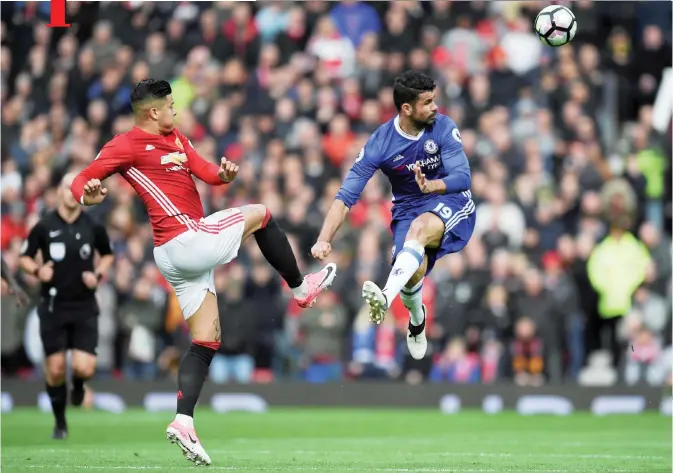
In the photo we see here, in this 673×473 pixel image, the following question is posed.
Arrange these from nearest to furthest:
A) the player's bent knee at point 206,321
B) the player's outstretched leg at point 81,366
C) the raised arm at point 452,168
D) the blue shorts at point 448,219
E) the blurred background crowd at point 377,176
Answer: the player's bent knee at point 206,321, the raised arm at point 452,168, the blue shorts at point 448,219, the player's outstretched leg at point 81,366, the blurred background crowd at point 377,176

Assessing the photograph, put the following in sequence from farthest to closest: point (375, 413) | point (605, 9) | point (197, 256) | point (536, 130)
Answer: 1. point (605, 9)
2. point (536, 130)
3. point (375, 413)
4. point (197, 256)

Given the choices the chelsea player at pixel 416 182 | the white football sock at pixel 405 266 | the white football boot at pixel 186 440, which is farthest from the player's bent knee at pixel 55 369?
the white football sock at pixel 405 266

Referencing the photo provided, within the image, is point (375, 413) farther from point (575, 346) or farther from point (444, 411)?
point (575, 346)

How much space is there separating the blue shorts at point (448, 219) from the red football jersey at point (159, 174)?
2.25 meters

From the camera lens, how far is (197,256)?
11406mm

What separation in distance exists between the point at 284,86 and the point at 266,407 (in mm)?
5862

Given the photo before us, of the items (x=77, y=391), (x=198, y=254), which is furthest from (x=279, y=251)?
(x=77, y=391)

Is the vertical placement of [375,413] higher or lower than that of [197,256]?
lower

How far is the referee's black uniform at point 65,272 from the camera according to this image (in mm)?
15625

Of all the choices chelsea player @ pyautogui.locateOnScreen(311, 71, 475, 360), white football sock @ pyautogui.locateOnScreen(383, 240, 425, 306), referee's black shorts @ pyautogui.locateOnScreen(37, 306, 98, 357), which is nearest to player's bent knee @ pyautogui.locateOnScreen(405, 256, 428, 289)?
chelsea player @ pyautogui.locateOnScreen(311, 71, 475, 360)

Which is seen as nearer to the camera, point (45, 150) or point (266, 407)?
point (266, 407)

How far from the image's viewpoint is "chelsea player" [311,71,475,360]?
Answer: 12305 mm

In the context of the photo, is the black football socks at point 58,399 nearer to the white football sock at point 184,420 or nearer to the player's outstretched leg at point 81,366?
the player's outstretched leg at point 81,366

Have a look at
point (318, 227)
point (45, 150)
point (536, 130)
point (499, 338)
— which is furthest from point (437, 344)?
point (45, 150)
